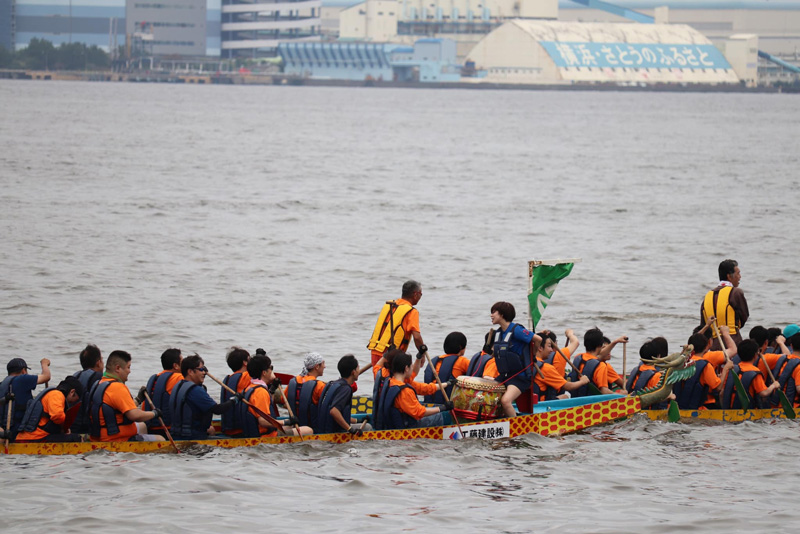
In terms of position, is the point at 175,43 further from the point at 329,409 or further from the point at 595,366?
the point at 329,409

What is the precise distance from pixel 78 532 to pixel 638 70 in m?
182

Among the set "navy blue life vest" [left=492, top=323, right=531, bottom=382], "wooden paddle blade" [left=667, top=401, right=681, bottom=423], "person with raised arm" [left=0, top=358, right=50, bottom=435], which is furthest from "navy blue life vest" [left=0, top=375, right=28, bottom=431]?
"wooden paddle blade" [left=667, top=401, right=681, bottom=423]

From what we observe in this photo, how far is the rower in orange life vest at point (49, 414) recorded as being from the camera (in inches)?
550

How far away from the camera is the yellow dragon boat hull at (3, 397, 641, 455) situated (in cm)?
1424

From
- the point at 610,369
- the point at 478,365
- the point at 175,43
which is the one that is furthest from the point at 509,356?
the point at 175,43

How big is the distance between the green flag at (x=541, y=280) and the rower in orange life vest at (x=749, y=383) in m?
2.58

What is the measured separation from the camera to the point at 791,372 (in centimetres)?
1617

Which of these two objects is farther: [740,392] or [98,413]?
[740,392]

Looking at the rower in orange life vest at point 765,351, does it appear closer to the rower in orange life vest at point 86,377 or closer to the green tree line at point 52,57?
the rower in orange life vest at point 86,377

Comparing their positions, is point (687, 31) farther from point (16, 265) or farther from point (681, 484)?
point (681, 484)

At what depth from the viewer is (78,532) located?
12742mm

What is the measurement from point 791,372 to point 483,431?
4352 millimetres

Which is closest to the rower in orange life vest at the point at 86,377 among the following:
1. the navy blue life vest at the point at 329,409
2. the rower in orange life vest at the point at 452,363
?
the navy blue life vest at the point at 329,409

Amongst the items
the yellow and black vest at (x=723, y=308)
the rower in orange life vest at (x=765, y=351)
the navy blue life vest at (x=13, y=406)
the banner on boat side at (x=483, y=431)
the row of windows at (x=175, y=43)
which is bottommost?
the banner on boat side at (x=483, y=431)
